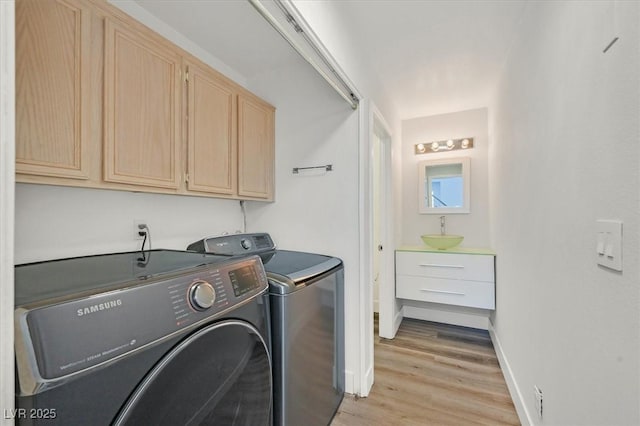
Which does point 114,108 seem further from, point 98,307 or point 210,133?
point 98,307

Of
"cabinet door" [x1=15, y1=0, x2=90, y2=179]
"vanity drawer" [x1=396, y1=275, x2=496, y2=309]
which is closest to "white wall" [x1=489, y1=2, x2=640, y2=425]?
"vanity drawer" [x1=396, y1=275, x2=496, y2=309]

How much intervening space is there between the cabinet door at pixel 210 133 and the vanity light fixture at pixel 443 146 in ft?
7.85

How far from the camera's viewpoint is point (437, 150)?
3.34m

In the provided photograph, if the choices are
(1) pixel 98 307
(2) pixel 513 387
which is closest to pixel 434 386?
(2) pixel 513 387

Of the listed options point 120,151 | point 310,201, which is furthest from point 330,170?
point 120,151

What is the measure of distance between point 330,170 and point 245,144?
24.8 inches

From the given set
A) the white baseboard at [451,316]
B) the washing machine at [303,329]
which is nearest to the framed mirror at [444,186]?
the white baseboard at [451,316]

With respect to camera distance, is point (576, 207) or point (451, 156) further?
point (451, 156)

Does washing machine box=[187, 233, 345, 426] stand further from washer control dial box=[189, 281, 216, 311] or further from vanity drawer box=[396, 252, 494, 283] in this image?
vanity drawer box=[396, 252, 494, 283]

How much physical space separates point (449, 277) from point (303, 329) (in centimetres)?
202

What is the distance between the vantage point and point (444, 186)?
3.32 meters

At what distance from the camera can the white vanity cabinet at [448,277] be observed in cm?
270

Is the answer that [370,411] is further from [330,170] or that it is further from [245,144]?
[245,144]

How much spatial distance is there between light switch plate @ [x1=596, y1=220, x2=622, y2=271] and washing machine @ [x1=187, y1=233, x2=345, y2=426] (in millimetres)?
1110
